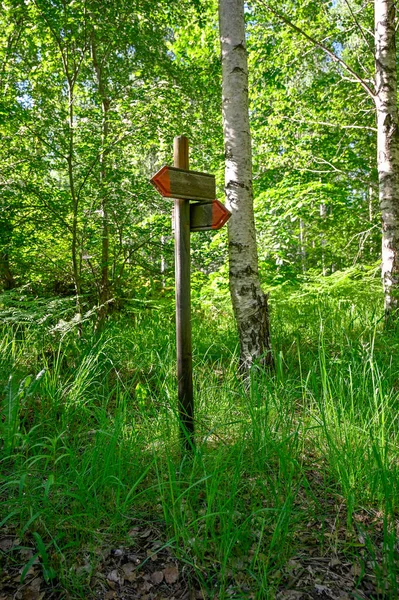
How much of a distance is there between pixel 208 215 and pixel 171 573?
1.86m

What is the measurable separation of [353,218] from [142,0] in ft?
16.3

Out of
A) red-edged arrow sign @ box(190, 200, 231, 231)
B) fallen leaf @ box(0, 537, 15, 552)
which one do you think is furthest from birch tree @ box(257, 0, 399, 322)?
fallen leaf @ box(0, 537, 15, 552)

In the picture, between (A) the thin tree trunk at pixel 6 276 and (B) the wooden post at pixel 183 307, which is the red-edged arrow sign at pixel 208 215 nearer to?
(B) the wooden post at pixel 183 307

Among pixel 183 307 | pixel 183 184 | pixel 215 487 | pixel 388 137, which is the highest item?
pixel 388 137

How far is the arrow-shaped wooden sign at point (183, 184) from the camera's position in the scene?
2.28m

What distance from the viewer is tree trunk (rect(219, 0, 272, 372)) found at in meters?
3.53

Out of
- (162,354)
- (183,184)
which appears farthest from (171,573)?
(162,354)

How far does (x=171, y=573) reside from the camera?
1685mm

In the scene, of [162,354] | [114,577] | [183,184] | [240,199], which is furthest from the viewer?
[162,354]

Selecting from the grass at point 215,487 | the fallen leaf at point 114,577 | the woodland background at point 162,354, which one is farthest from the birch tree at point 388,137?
the fallen leaf at point 114,577

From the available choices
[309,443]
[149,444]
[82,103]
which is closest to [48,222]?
[82,103]

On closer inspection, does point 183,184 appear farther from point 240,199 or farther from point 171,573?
point 171,573

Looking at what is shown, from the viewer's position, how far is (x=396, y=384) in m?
3.27

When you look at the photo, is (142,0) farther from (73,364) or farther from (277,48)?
(73,364)
